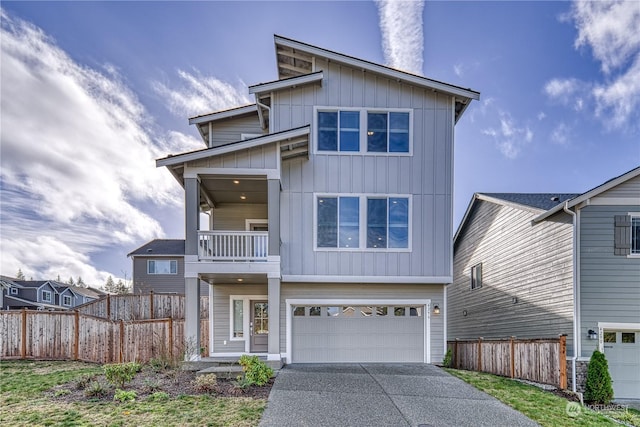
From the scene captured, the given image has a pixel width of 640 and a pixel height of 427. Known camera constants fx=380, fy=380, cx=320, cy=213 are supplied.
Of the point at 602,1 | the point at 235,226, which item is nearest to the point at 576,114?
the point at 602,1

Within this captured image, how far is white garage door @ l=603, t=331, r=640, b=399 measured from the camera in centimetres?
975

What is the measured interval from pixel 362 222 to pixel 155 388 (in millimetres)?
6427

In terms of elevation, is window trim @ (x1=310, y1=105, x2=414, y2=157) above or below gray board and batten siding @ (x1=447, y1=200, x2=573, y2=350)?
above

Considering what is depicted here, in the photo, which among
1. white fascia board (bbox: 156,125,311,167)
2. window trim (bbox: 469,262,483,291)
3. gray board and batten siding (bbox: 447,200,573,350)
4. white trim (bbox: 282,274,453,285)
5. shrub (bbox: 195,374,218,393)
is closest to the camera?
shrub (bbox: 195,374,218,393)

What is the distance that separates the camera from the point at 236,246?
10.1m

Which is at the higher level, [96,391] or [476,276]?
[476,276]

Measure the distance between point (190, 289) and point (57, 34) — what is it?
31.6ft

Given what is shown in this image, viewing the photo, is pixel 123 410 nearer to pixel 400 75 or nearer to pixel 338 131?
pixel 338 131

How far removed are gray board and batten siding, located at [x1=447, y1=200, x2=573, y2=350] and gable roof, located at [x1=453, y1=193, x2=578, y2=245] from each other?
150mm

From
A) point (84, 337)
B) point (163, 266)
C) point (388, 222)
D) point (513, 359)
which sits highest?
point (388, 222)

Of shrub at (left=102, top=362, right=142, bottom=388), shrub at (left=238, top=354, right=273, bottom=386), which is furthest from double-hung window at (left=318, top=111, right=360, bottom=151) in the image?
shrub at (left=102, top=362, right=142, bottom=388)

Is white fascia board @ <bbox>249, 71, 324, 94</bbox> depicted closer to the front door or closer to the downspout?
the front door

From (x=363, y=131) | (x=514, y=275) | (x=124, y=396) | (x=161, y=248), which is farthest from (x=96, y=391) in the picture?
(x=161, y=248)

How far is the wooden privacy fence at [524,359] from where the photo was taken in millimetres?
9031
